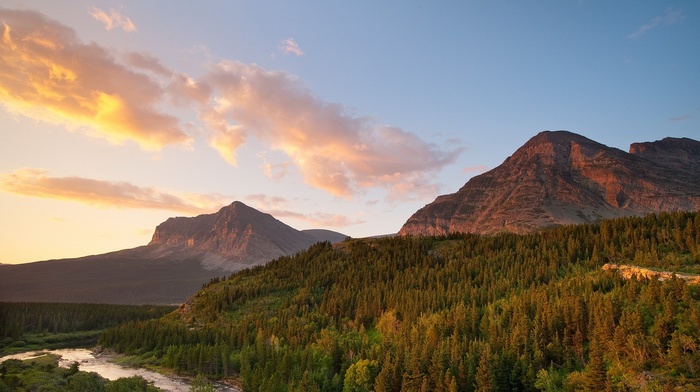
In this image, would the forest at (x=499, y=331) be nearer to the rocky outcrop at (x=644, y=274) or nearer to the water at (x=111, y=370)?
the rocky outcrop at (x=644, y=274)

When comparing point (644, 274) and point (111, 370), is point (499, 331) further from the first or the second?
point (111, 370)

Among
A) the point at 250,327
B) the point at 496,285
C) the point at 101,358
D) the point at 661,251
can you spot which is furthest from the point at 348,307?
the point at 661,251

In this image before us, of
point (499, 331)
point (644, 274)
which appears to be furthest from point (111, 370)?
point (644, 274)

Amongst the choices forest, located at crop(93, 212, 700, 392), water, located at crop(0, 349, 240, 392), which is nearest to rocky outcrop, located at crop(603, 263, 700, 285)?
forest, located at crop(93, 212, 700, 392)

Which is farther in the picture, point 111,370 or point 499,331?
point 111,370

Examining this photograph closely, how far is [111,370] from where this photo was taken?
493 feet

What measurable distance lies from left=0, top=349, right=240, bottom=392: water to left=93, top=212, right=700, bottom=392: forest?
785 cm

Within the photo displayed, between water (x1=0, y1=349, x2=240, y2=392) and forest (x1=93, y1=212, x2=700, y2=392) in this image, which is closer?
forest (x1=93, y1=212, x2=700, y2=392)

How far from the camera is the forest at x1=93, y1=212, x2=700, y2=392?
8925 centimetres

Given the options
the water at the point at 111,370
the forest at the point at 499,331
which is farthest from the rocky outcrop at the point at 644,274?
the water at the point at 111,370

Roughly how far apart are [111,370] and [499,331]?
12669cm

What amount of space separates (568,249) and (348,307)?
3594 inches

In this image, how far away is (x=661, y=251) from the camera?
149 metres

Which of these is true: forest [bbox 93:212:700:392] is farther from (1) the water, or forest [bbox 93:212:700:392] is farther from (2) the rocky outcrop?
(1) the water
